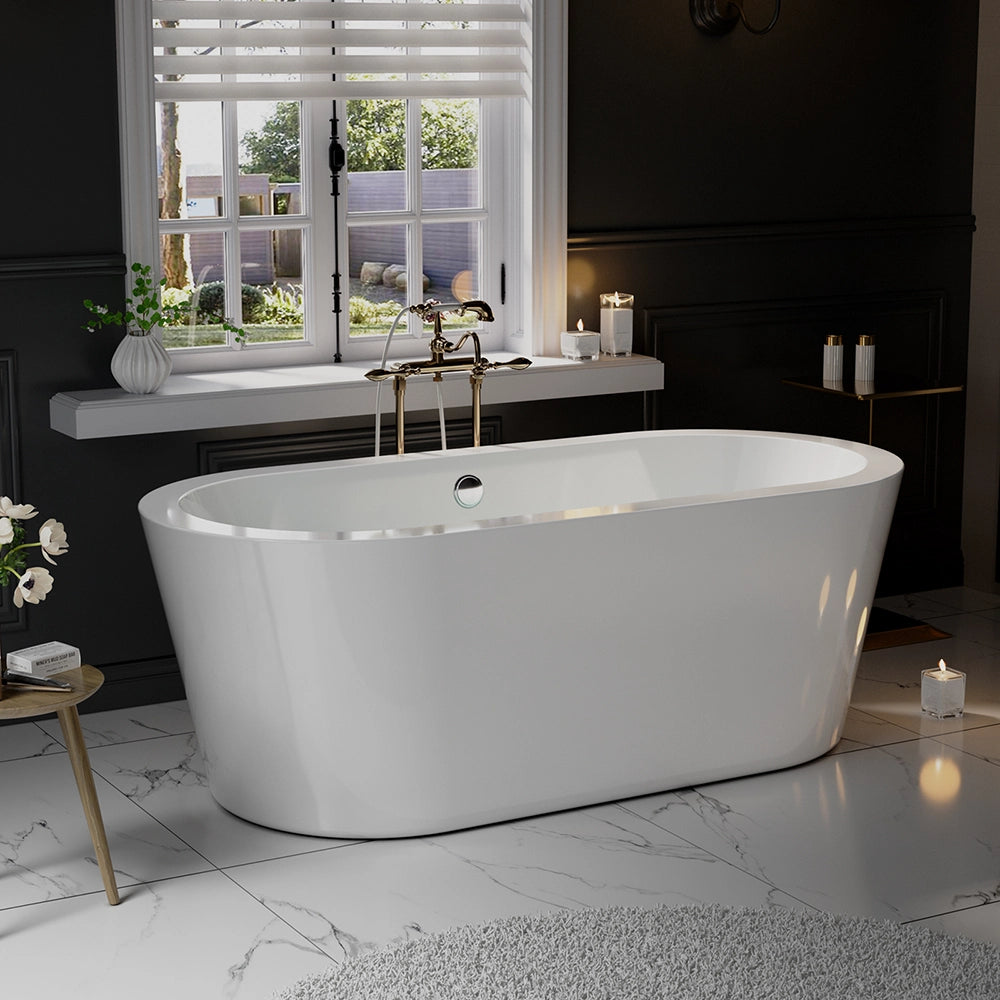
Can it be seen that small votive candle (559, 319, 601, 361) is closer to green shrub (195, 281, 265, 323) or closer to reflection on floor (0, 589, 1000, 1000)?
green shrub (195, 281, 265, 323)

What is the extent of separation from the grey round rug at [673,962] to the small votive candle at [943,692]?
1222 millimetres

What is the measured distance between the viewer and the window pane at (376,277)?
4.23 metres

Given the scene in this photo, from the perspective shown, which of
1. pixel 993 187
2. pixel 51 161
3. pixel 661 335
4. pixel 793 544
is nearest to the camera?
pixel 793 544

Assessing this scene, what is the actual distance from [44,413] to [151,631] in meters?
0.64

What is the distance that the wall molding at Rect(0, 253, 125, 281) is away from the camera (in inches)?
142

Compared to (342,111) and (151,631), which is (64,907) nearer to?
(151,631)

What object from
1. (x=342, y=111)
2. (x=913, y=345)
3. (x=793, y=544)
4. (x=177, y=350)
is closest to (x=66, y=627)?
(x=177, y=350)

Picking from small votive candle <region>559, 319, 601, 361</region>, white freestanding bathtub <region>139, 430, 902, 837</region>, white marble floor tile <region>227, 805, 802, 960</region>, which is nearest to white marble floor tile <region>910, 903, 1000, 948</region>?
white marble floor tile <region>227, 805, 802, 960</region>

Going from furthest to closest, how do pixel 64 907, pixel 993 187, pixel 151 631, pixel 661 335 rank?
pixel 993 187, pixel 661 335, pixel 151 631, pixel 64 907

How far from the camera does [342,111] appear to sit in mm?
4098

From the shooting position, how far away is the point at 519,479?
3.79 metres

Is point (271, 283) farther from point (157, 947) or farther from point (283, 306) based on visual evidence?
point (157, 947)

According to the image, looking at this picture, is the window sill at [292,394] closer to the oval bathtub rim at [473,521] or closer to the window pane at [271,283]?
the window pane at [271,283]

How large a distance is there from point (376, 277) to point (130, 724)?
1.42m
